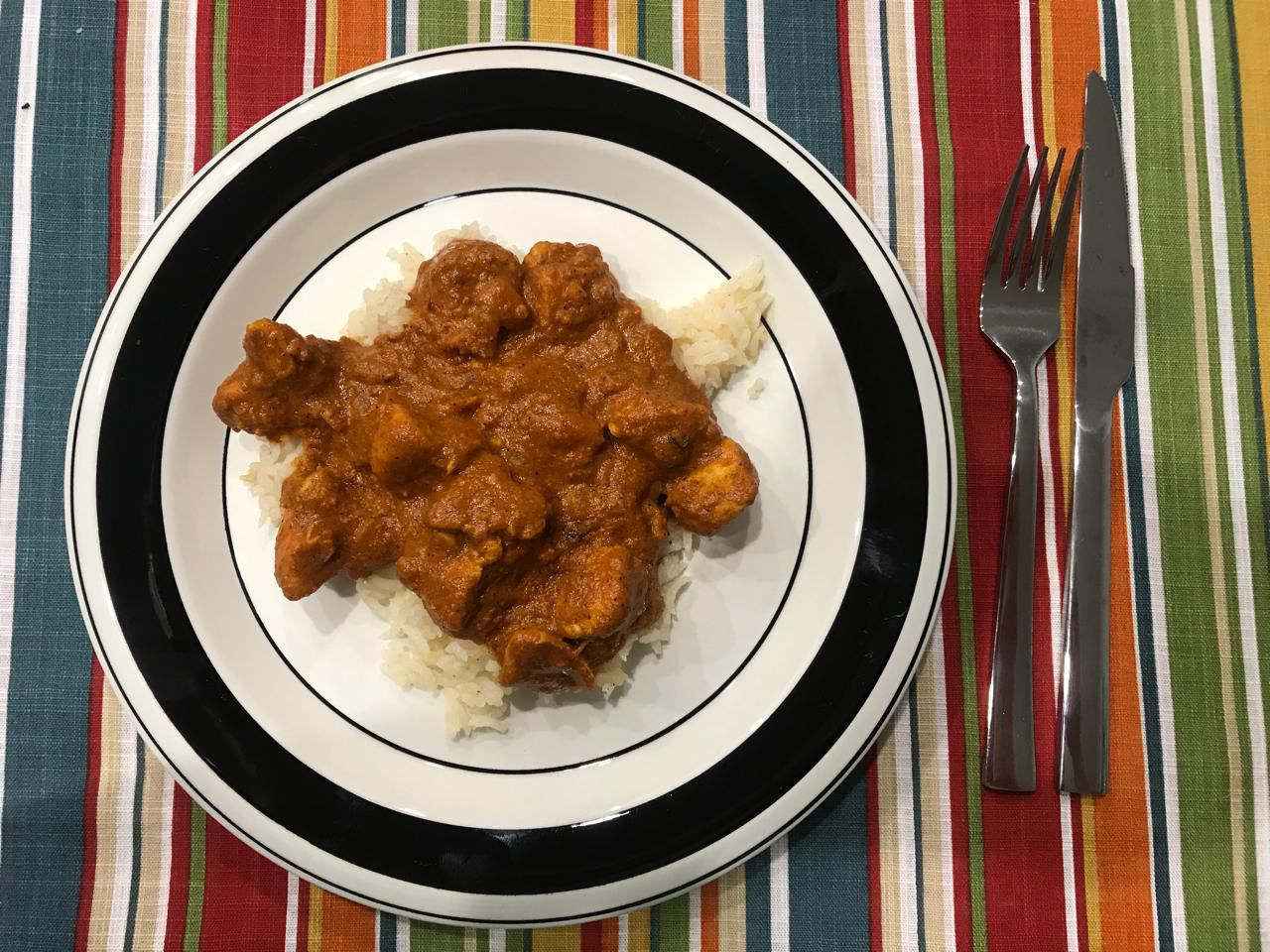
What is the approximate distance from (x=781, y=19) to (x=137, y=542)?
3302mm

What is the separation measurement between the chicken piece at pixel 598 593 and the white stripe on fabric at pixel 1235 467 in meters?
2.55

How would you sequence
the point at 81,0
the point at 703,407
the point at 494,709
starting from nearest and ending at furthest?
the point at 703,407 → the point at 494,709 → the point at 81,0

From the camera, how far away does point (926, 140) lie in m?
3.51

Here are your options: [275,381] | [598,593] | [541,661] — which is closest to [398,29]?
[275,381]

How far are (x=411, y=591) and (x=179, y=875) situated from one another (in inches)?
58.9

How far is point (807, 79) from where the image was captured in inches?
138

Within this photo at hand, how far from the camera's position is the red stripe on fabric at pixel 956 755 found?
11.0ft

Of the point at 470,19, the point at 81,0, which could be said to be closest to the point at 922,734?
the point at 470,19

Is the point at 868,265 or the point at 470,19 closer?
the point at 868,265

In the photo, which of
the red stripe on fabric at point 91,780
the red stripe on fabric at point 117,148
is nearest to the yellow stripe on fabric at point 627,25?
the red stripe on fabric at point 117,148

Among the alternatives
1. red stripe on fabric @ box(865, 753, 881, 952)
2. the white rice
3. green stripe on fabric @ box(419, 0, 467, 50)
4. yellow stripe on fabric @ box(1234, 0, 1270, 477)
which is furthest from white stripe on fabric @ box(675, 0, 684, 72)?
red stripe on fabric @ box(865, 753, 881, 952)

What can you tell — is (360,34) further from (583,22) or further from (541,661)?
(541,661)

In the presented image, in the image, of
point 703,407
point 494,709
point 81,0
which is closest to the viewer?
point 703,407

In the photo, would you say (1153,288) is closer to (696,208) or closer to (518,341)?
(696,208)
